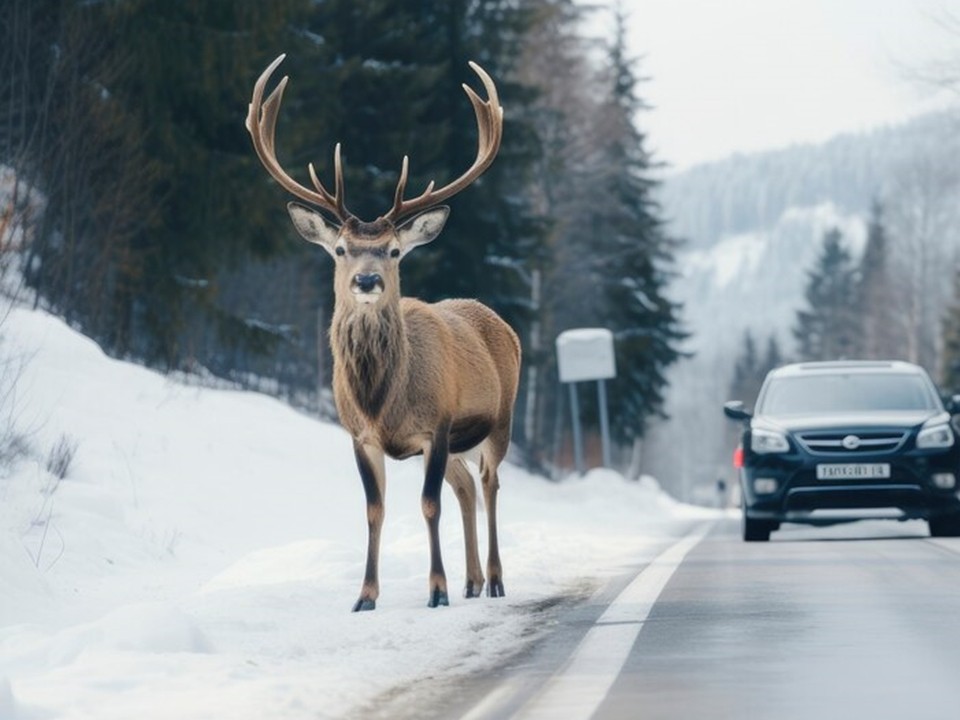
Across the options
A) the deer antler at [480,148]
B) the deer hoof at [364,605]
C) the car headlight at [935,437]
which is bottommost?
the deer hoof at [364,605]

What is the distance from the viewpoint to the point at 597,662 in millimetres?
9242

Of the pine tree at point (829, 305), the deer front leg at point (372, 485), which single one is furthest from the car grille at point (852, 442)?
the pine tree at point (829, 305)

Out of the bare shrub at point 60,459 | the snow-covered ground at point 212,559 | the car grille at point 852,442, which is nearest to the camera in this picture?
the snow-covered ground at point 212,559

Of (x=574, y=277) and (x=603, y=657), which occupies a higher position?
(x=574, y=277)

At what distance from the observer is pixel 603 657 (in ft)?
30.9

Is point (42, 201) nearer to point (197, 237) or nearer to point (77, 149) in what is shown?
point (77, 149)

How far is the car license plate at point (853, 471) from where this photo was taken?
19.2 metres

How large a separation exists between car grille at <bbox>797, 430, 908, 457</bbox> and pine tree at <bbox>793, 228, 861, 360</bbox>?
4075 inches

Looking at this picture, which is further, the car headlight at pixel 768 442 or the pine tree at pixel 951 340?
the pine tree at pixel 951 340

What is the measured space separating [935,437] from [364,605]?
29.6 ft

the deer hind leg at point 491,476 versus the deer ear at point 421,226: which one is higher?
the deer ear at point 421,226

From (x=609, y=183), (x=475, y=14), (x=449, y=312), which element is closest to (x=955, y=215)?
(x=609, y=183)

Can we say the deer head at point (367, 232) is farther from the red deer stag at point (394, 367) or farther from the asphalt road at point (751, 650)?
the asphalt road at point (751, 650)

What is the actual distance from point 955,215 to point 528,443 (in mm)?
41351
